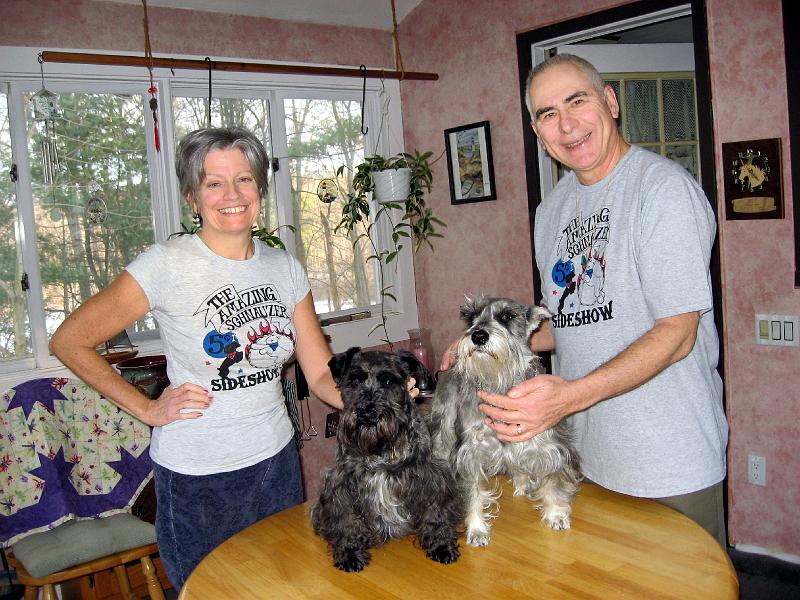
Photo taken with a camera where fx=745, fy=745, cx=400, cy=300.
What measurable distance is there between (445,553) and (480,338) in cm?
51

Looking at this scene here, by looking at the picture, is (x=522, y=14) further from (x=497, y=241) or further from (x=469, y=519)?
(x=469, y=519)

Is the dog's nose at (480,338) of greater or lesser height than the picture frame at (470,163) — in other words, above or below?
below

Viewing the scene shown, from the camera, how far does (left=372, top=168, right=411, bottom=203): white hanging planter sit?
187 inches

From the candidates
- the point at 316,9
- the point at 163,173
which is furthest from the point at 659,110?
the point at 163,173

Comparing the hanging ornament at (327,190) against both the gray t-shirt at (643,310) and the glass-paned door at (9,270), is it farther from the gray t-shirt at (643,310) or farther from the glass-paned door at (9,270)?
the gray t-shirt at (643,310)

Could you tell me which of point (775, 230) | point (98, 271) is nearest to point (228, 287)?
point (98, 271)

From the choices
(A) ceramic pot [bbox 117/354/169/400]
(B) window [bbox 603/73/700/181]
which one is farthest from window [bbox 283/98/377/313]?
(B) window [bbox 603/73/700/181]

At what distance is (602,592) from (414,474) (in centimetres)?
48

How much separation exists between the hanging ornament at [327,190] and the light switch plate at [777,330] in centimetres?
272

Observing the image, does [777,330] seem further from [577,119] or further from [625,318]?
[577,119]

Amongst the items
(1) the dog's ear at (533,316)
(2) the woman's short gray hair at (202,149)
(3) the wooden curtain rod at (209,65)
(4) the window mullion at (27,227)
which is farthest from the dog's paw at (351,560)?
(4) the window mullion at (27,227)

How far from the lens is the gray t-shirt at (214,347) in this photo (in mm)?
1986

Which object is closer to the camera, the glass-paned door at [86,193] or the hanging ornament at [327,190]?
the glass-paned door at [86,193]

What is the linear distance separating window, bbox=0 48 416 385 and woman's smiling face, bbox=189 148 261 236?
6.34 feet
